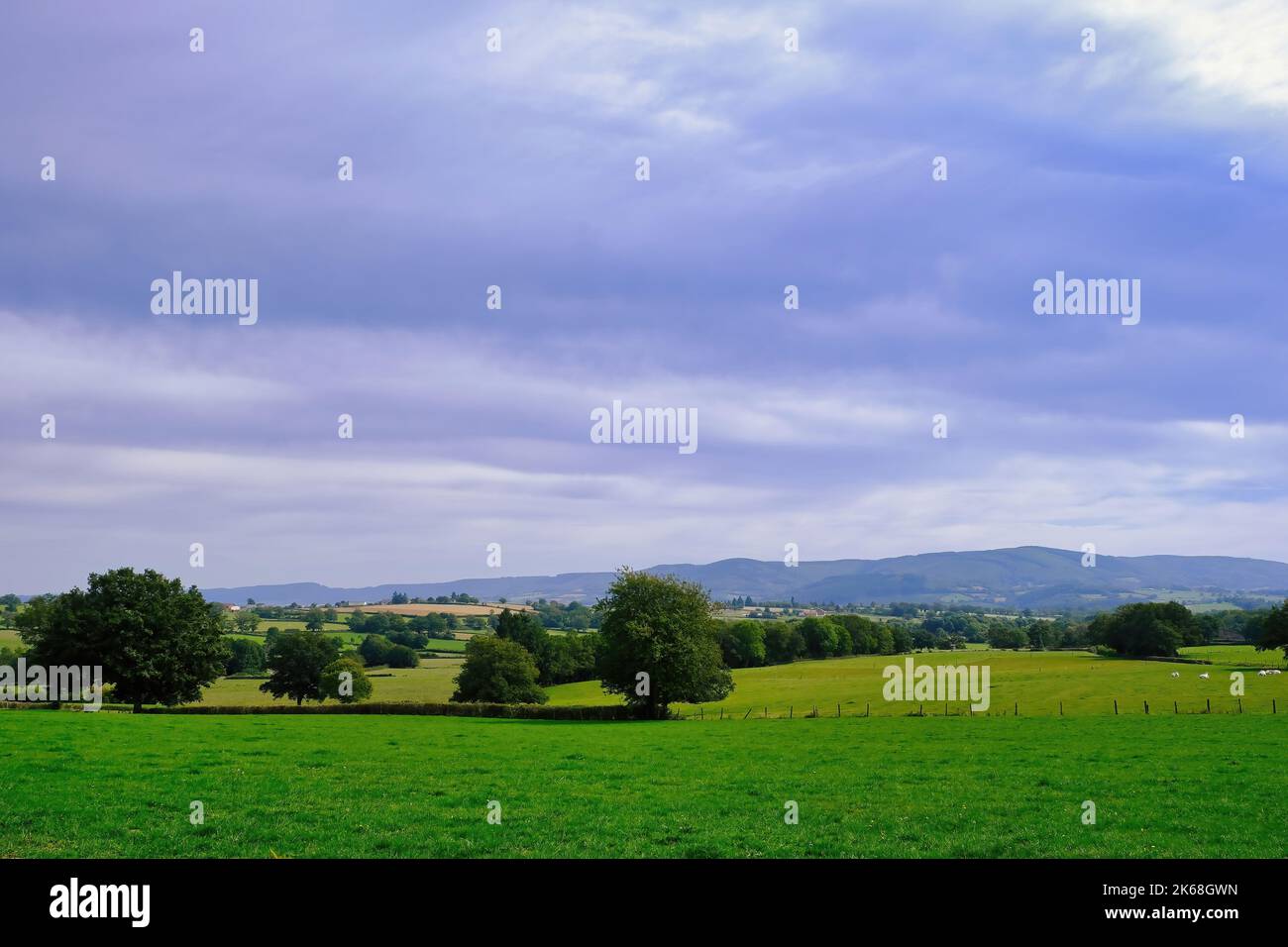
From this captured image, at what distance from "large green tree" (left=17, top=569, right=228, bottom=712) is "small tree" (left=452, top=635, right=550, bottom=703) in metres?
31.6

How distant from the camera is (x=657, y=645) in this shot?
71812mm

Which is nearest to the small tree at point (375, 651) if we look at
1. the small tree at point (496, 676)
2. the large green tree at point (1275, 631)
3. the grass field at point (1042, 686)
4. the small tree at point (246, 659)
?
the small tree at point (246, 659)

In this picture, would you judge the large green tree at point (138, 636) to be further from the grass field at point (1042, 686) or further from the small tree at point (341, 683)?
the grass field at point (1042, 686)

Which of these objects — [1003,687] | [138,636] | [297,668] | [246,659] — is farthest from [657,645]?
[246,659]

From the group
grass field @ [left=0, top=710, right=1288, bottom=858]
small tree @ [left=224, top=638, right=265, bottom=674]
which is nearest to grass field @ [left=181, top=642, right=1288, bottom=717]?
small tree @ [left=224, top=638, right=265, bottom=674]

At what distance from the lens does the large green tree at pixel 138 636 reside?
68500 mm

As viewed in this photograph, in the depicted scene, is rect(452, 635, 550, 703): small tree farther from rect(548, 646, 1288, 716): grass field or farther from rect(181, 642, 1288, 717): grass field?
rect(548, 646, 1288, 716): grass field

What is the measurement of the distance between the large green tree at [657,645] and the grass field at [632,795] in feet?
103

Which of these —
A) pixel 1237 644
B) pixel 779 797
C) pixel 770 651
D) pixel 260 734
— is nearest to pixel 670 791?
pixel 779 797

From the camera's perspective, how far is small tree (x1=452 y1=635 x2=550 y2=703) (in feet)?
326
